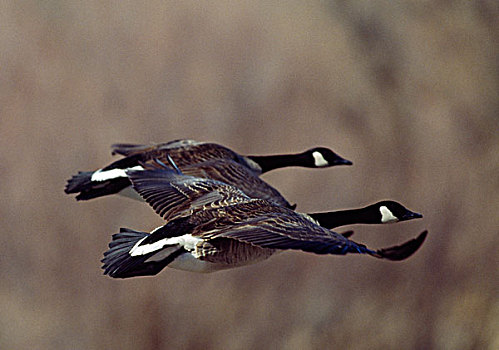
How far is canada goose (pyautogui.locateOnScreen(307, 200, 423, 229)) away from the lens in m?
1.13

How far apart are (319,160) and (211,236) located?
0.64 meters

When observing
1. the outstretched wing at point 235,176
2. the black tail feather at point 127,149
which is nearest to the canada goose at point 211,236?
the outstretched wing at point 235,176

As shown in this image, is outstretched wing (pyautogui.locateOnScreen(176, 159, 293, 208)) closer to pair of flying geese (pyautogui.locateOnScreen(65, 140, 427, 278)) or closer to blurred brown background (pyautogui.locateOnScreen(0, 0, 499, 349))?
pair of flying geese (pyautogui.locateOnScreen(65, 140, 427, 278))

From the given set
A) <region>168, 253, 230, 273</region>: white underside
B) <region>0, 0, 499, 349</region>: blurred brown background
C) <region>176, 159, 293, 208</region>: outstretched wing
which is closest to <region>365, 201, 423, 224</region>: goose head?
<region>176, 159, 293, 208</region>: outstretched wing

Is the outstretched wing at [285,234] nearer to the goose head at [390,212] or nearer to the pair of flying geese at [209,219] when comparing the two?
the pair of flying geese at [209,219]

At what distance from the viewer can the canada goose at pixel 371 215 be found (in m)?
1.13

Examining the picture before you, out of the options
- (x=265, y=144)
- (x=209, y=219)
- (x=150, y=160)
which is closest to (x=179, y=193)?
(x=209, y=219)

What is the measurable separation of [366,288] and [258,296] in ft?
1.08

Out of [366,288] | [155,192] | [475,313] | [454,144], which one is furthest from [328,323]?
[155,192]

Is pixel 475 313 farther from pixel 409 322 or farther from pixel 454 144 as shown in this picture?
pixel 454 144

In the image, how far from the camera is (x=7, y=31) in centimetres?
192

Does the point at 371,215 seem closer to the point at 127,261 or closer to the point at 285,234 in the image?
the point at 285,234

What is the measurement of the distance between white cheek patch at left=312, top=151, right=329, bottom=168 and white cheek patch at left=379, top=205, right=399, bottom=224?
0.39 meters

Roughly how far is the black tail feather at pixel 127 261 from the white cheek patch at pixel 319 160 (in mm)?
597
